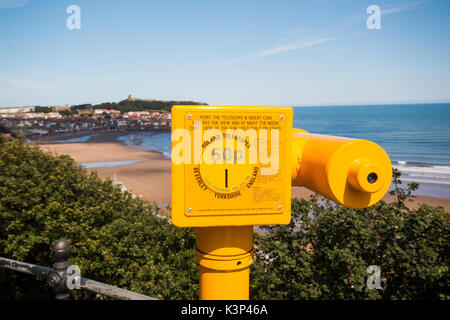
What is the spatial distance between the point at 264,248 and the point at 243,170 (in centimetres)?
320

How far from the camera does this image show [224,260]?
5.13ft

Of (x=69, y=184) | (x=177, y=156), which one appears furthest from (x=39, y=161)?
(x=177, y=156)

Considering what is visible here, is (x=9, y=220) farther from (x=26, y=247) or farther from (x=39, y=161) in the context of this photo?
(x=39, y=161)

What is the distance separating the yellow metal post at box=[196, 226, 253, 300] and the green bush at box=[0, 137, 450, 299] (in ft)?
8.44

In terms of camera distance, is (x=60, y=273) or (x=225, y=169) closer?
(x=225, y=169)

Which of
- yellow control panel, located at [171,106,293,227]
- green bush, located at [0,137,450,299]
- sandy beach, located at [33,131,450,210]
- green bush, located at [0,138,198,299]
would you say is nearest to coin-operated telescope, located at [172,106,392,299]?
yellow control panel, located at [171,106,293,227]

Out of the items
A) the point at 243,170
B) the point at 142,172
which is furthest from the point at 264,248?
the point at 142,172

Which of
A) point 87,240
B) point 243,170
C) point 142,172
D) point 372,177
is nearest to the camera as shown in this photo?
point 372,177

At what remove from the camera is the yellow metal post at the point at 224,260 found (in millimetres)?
1563

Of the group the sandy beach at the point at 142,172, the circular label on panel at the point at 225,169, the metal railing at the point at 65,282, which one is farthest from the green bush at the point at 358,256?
the sandy beach at the point at 142,172

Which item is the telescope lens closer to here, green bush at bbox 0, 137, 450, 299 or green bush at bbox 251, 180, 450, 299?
green bush at bbox 251, 180, 450, 299

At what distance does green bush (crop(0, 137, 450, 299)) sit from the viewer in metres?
3.80

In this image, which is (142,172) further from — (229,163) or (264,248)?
(229,163)

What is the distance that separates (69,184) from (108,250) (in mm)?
1783
